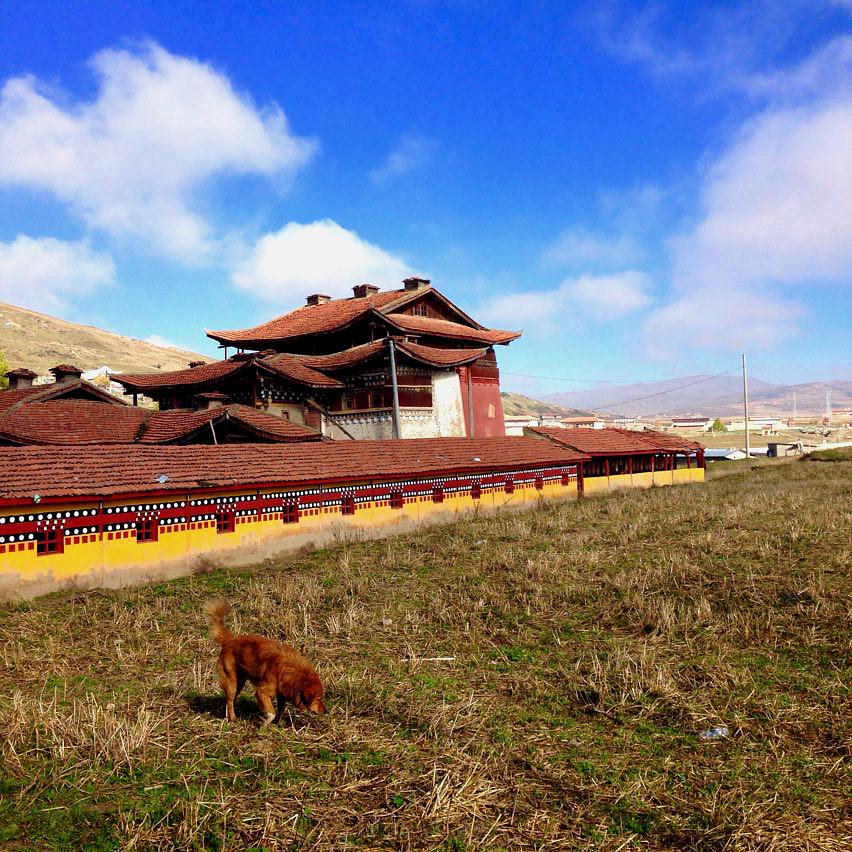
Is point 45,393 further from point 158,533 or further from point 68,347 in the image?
point 68,347

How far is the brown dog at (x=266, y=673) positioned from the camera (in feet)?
20.2

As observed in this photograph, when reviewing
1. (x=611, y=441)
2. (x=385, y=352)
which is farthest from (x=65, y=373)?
(x=611, y=441)

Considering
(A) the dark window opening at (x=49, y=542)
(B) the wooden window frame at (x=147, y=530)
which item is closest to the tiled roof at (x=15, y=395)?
(B) the wooden window frame at (x=147, y=530)

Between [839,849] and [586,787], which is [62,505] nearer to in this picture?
[586,787]

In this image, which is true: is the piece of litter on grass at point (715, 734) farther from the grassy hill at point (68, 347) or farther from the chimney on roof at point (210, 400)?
the grassy hill at point (68, 347)

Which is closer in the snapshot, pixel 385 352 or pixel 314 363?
pixel 385 352

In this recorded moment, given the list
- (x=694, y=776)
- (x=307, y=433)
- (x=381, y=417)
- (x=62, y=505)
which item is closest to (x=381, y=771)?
(x=694, y=776)

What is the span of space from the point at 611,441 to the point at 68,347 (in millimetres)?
98319

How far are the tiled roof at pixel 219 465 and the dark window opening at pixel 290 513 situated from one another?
68 centimetres

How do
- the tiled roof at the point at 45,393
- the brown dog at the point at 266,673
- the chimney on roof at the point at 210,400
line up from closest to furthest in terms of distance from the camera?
the brown dog at the point at 266,673 < the chimney on roof at the point at 210,400 < the tiled roof at the point at 45,393

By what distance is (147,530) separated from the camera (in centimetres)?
1401

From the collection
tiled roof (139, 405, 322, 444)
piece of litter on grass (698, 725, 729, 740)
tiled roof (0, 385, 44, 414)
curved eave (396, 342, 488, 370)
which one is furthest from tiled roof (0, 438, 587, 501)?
tiled roof (0, 385, 44, 414)

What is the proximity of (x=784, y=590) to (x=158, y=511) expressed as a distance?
1224 cm

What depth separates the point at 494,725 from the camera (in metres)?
6.43
